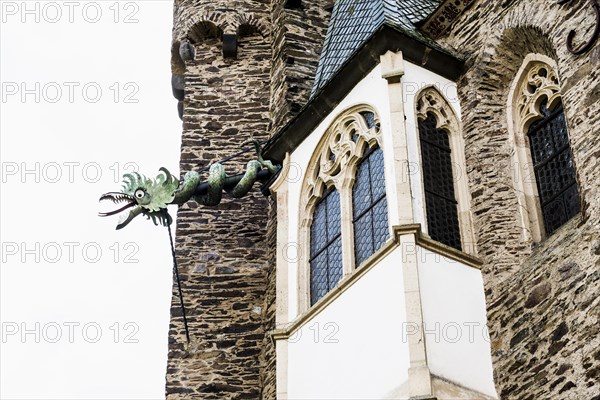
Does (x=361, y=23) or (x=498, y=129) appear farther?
(x=361, y=23)

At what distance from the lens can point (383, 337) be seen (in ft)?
38.8

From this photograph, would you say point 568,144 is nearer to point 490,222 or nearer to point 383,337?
point 490,222

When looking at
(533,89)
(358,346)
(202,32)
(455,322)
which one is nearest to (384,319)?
(358,346)

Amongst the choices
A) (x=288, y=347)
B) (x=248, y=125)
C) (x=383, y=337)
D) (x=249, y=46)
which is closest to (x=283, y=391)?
(x=288, y=347)

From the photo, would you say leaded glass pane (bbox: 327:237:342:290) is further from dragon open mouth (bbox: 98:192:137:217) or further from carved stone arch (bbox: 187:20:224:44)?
carved stone arch (bbox: 187:20:224:44)

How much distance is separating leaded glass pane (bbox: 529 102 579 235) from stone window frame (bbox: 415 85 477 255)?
0.70m

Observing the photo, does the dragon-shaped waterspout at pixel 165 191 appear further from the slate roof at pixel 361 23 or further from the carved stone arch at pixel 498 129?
the carved stone arch at pixel 498 129

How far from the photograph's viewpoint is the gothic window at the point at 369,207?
42.2 ft

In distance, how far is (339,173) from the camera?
14.0m

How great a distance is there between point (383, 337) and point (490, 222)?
1.73 m

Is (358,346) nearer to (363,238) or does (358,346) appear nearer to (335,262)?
(363,238)

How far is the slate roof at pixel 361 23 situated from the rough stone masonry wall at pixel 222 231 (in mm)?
2724

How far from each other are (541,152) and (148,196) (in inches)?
197

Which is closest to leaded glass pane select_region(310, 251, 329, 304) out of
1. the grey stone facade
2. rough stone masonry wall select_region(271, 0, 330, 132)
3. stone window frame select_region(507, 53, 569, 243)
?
the grey stone facade
